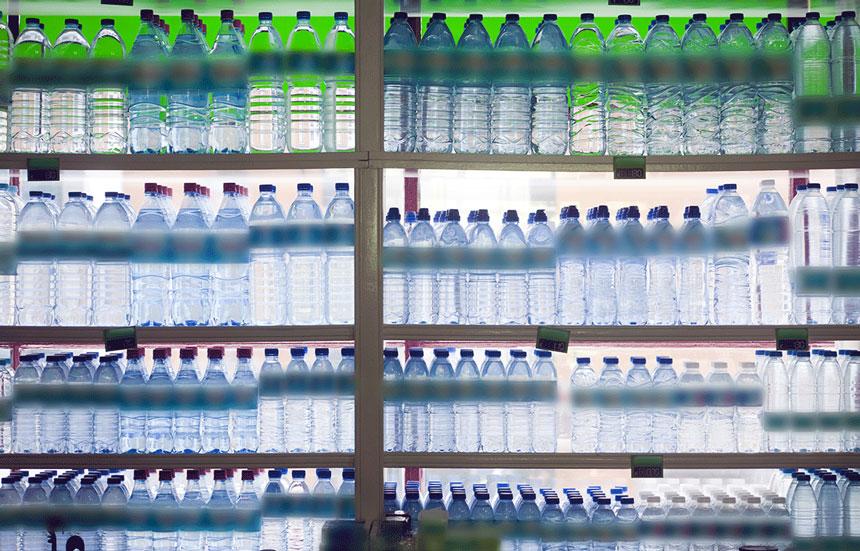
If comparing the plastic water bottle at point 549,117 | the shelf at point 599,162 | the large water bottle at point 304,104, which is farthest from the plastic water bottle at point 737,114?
the large water bottle at point 304,104

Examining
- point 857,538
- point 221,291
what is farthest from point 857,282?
point 221,291

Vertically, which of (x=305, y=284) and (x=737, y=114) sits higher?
(x=737, y=114)

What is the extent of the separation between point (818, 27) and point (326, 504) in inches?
95.1

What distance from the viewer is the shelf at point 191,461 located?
2.43 m

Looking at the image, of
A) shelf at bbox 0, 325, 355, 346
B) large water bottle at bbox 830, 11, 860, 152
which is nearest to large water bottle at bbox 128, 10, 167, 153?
shelf at bbox 0, 325, 355, 346

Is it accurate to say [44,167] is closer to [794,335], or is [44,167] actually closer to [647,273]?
[647,273]

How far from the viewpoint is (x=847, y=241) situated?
8.50 ft

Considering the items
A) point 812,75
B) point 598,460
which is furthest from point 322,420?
point 812,75

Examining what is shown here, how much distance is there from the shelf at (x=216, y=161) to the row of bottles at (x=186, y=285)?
0.48 feet

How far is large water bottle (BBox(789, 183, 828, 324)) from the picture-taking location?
255 centimetres

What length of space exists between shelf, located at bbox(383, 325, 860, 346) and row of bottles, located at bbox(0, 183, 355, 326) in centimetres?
30

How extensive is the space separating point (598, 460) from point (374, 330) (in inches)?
33.7

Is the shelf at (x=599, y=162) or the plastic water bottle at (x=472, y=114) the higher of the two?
the plastic water bottle at (x=472, y=114)

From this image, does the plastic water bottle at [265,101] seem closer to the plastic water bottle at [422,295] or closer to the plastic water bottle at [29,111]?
the plastic water bottle at [422,295]
